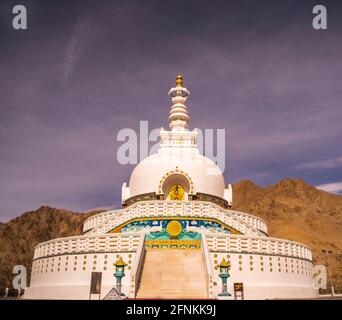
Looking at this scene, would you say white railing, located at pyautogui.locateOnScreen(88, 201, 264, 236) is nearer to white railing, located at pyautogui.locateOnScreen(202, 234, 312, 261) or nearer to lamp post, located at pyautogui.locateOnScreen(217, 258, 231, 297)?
white railing, located at pyautogui.locateOnScreen(202, 234, 312, 261)

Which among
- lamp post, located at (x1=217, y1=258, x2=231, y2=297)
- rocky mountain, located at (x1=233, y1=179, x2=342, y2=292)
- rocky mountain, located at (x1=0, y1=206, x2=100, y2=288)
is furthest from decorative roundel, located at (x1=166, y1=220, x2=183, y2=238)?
rocky mountain, located at (x1=0, y1=206, x2=100, y2=288)

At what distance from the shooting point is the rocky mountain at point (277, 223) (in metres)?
77.6

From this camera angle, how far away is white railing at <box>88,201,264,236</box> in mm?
27656

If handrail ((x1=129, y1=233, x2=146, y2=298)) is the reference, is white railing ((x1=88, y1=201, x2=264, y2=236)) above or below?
above

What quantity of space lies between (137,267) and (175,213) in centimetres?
776

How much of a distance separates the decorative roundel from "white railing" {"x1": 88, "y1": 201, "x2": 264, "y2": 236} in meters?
1.82

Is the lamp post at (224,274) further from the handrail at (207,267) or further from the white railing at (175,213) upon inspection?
the white railing at (175,213)

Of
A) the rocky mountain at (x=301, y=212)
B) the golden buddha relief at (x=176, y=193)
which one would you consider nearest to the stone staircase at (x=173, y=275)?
the golden buddha relief at (x=176, y=193)

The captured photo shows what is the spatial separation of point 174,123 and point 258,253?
20543mm

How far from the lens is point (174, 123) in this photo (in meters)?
42.0
